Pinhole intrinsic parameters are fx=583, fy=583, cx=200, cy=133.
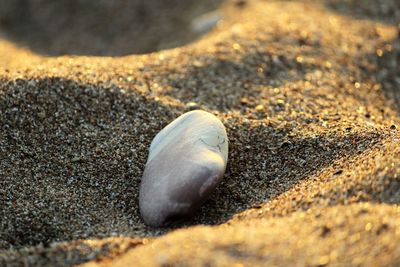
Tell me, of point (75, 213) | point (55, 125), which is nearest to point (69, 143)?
point (55, 125)

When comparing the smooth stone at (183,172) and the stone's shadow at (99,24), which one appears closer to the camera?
the smooth stone at (183,172)

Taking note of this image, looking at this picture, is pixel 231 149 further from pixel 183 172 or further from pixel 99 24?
pixel 99 24

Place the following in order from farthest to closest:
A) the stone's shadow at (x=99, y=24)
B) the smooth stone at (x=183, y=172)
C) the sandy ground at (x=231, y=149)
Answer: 1. the stone's shadow at (x=99, y=24)
2. the smooth stone at (x=183, y=172)
3. the sandy ground at (x=231, y=149)

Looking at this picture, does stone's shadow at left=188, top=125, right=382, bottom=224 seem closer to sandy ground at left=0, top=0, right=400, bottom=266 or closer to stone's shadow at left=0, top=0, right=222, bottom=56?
sandy ground at left=0, top=0, right=400, bottom=266

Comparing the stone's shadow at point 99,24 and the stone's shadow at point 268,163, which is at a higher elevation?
the stone's shadow at point 268,163

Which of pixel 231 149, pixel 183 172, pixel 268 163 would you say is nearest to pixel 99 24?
pixel 231 149

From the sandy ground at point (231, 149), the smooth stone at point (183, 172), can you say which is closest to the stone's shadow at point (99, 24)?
the sandy ground at point (231, 149)

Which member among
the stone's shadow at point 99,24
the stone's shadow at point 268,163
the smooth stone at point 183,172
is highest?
the smooth stone at point 183,172

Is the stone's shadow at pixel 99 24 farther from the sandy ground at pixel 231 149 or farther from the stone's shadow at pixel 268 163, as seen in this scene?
the stone's shadow at pixel 268 163
